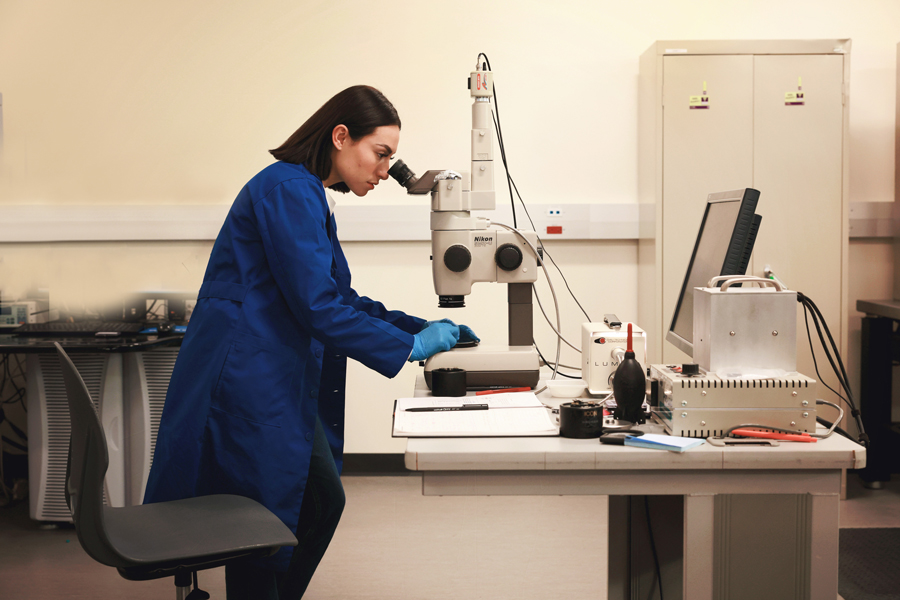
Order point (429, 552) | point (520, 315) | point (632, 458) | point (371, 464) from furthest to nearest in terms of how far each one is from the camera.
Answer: point (371, 464) → point (429, 552) → point (520, 315) → point (632, 458)

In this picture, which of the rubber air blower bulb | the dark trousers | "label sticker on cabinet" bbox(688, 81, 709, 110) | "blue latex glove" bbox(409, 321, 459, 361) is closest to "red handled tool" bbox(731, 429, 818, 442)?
the rubber air blower bulb

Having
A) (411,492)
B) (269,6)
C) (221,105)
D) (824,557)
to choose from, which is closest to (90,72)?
(221,105)

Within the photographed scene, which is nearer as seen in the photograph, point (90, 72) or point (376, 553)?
point (376, 553)

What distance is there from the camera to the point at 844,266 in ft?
9.18

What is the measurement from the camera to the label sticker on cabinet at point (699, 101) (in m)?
2.74

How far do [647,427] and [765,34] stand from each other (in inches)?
96.5

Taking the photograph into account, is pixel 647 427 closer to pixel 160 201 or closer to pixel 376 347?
pixel 376 347

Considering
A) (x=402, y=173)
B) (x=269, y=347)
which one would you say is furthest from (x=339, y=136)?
(x=269, y=347)

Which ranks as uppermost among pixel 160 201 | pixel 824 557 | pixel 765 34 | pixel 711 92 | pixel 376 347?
pixel 765 34

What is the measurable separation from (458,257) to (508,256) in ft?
0.36

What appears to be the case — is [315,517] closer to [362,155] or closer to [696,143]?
[362,155]

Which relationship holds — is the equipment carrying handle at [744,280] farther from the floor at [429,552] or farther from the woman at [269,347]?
the floor at [429,552]

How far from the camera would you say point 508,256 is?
1512mm

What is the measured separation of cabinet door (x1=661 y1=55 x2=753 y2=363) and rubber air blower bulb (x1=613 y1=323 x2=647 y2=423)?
161 cm
